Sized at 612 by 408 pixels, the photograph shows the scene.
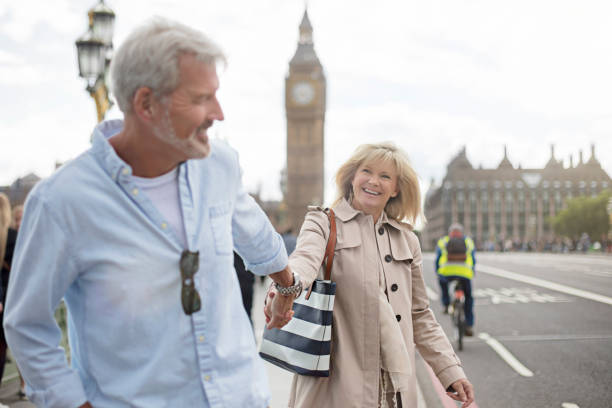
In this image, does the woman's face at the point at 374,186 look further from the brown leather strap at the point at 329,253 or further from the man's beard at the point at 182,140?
the man's beard at the point at 182,140

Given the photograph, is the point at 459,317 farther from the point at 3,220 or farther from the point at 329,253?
the point at 329,253

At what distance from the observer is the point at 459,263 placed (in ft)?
28.8

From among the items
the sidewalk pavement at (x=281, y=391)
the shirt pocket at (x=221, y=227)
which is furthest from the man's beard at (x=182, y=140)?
the sidewalk pavement at (x=281, y=391)

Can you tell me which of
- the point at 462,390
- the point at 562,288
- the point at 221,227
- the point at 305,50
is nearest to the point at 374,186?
the point at 462,390

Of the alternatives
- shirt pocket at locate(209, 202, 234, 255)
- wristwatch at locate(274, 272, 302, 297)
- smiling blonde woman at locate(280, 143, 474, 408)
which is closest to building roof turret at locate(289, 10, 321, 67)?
smiling blonde woman at locate(280, 143, 474, 408)

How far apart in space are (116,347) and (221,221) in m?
0.38

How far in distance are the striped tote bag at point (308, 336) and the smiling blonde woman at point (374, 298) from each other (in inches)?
4.2

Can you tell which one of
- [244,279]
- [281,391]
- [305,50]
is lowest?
[281,391]

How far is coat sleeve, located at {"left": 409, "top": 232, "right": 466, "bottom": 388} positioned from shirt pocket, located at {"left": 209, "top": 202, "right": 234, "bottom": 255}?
1488 millimetres

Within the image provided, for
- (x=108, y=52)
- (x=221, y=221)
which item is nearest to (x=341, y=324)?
(x=221, y=221)

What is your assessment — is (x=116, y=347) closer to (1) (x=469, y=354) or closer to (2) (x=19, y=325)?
(2) (x=19, y=325)

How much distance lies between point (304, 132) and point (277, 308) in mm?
86047

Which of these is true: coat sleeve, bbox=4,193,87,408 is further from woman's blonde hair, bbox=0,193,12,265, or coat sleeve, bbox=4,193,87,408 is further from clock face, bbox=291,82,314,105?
clock face, bbox=291,82,314,105

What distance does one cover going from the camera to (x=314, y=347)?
2.49m
